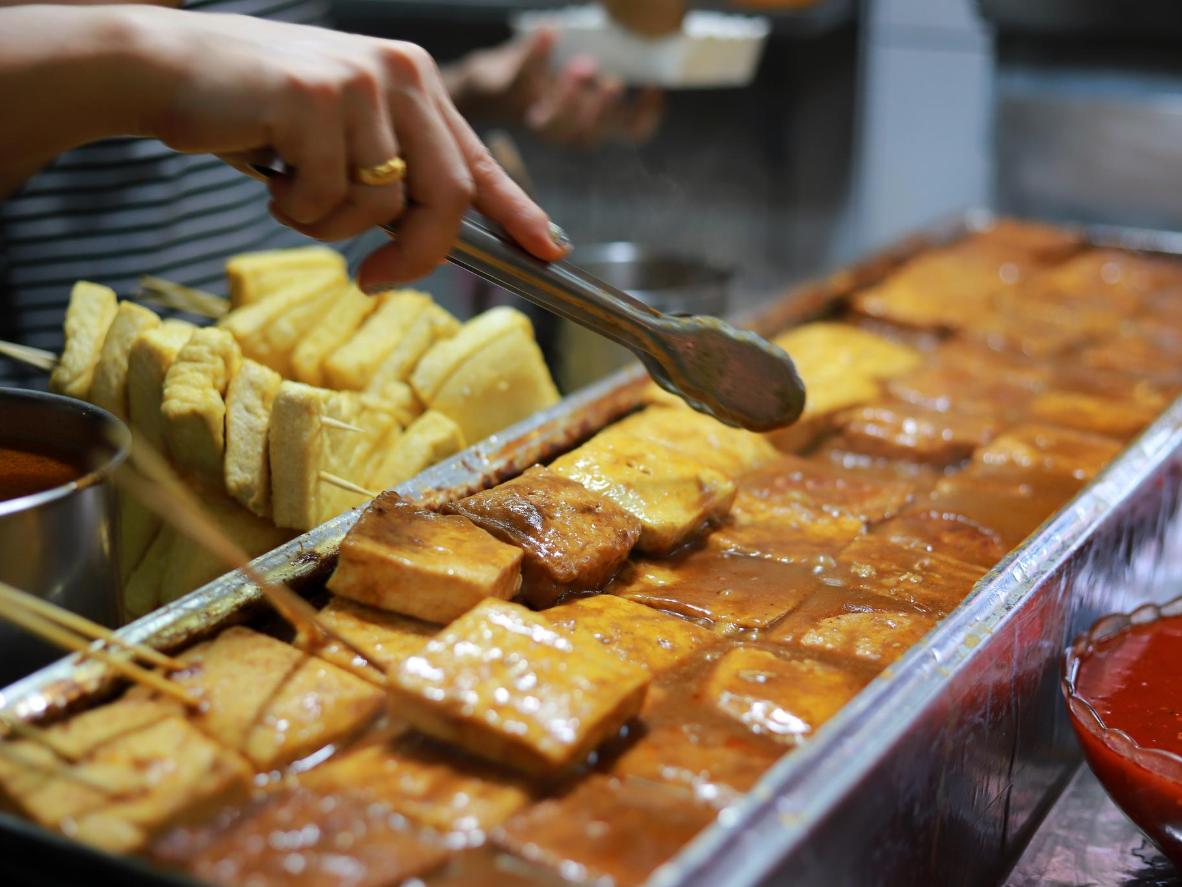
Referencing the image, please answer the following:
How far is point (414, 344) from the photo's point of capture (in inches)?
99.0

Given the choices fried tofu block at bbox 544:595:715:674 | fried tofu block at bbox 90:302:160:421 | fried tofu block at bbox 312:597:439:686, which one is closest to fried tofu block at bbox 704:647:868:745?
fried tofu block at bbox 544:595:715:674

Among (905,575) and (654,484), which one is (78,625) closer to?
(654,484)

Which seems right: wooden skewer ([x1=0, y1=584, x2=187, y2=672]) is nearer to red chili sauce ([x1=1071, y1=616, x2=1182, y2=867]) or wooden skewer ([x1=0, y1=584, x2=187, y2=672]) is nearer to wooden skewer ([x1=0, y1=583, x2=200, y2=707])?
wooden skewer ([x1=0, y1=583, x2=200, y2=707])

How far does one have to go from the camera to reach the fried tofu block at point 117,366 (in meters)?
2.16

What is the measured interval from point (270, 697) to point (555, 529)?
1.88 ft

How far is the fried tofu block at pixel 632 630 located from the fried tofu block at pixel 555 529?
5 cm

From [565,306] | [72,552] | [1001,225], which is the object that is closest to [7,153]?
[72,552]

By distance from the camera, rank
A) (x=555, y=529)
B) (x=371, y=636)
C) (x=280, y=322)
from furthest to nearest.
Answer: (x=280, y=322) → (x=555, y=529) → (x=371, y=636)

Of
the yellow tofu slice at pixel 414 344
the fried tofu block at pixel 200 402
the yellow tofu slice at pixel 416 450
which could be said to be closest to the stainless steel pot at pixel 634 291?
the yellow tofu slice at pixel 414 344

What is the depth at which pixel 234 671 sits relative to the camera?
162cm

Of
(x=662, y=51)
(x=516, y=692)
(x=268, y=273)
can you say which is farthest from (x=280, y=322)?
(x=662, y=51)

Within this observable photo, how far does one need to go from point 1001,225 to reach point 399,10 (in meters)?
2.71

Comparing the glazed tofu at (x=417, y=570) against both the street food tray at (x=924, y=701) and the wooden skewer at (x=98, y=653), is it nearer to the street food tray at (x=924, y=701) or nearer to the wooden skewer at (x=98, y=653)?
the street food tray at (x=924, y=701)

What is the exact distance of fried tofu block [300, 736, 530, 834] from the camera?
4.62 ft
